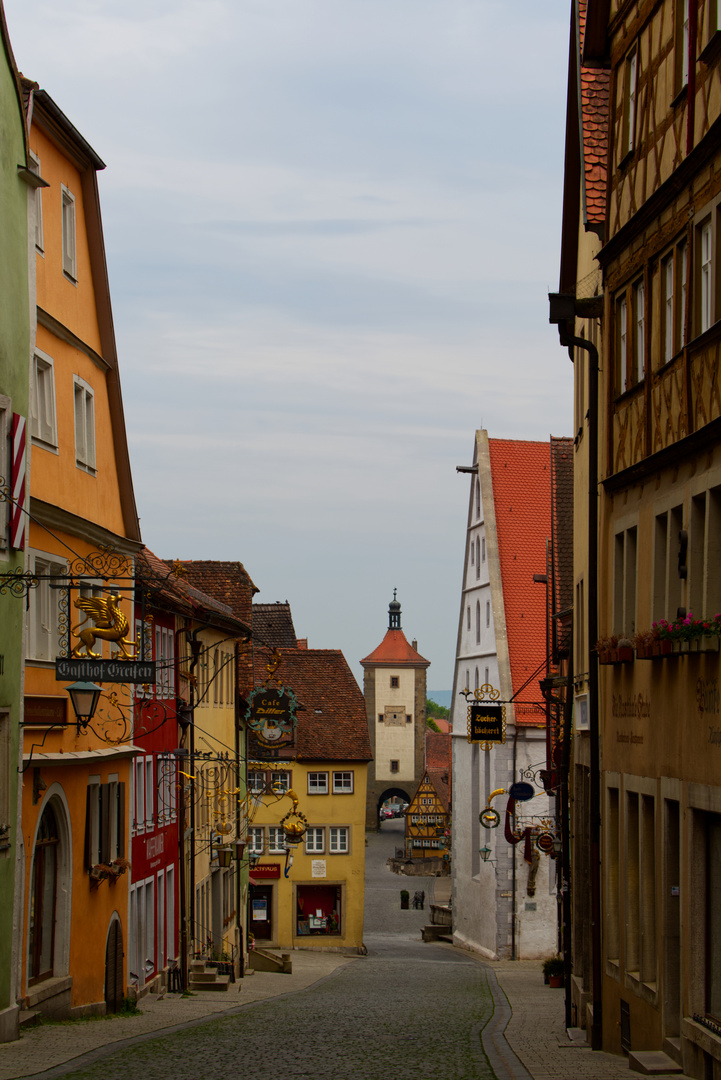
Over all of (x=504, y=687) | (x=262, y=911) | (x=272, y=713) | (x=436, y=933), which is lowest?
(x=436, y=933)

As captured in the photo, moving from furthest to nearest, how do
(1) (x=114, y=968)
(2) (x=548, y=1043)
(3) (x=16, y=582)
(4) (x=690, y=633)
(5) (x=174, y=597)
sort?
(5) (x=174, y=597), (1) (x=114, y=968), (2) (x=548, y=1043), (3) (x=16, y=582), (4) (x=690, y=633)

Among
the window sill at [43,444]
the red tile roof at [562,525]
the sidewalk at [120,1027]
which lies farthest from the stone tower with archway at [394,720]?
the window sill at [43,444]

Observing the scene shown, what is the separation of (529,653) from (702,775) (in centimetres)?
3303

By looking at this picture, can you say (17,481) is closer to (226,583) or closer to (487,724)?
(487,724)

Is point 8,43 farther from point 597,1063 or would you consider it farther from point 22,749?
point 597,1063

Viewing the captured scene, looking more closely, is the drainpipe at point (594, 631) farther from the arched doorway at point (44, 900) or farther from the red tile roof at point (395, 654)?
the red tile roof at point (395, 654)

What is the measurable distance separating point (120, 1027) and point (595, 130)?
1295 centimetres

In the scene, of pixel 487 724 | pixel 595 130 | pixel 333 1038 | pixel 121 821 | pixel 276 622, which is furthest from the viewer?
pixel 276 622

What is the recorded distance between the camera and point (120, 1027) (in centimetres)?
1839

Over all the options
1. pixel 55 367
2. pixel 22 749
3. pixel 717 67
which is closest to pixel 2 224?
pixel 55 367

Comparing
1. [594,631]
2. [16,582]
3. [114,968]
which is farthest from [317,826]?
[16,582]

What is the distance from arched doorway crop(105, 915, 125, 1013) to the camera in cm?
2145

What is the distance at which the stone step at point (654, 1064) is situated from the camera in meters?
12.2

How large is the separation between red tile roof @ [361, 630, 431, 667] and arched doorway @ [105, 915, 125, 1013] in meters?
104
